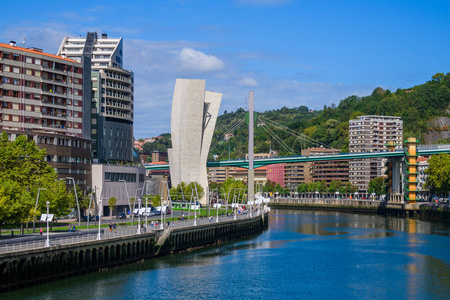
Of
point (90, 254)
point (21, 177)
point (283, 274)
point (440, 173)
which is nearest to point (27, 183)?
→ point (21, 177)

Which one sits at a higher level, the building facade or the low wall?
the building facade

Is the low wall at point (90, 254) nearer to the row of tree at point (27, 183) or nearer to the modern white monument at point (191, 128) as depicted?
the row of tree at point (27, 183)

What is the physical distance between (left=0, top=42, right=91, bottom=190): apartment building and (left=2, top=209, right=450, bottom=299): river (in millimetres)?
26272

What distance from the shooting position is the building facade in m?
113

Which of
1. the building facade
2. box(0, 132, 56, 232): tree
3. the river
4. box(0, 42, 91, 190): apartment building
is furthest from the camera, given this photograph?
the building facade

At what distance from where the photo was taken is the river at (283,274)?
48.5m

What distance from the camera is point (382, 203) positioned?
16025 cm

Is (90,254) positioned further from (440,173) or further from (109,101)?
(440,173)

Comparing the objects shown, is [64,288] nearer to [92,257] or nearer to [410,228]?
[92,257]

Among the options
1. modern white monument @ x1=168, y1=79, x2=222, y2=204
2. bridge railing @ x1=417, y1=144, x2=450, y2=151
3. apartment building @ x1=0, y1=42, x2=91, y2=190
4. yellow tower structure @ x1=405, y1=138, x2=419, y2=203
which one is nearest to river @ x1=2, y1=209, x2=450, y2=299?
apartment building @ x1=0, y1=42, x2=91, y2=190

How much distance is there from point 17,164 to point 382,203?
11012 centimetres

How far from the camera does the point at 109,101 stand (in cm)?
11519

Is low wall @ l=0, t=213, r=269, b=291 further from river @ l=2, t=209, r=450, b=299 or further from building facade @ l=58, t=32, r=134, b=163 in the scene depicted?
building facade @ l=58, t=32, r=134, b=163

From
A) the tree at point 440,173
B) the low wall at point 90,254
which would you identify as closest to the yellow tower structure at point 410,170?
the tree at point 440,173
